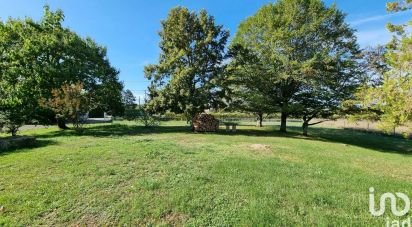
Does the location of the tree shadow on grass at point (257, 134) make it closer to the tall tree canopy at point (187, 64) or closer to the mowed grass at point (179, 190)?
the tall tree canopy at point (187, 64)

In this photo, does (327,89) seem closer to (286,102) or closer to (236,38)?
(286,102)

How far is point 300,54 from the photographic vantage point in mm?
19797

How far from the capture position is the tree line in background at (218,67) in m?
16.5

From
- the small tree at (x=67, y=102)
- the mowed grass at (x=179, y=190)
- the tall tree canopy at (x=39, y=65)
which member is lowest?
the mowed grass at (x=179, y=190)

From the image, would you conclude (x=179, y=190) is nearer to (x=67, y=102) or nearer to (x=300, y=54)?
(x=67, y=102)

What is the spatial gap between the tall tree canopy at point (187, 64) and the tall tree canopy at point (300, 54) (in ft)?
8.12

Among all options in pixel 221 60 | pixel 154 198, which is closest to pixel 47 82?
pixel 221 60

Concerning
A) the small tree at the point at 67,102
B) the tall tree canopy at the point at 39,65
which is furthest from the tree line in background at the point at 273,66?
the small tree at the point at 67,102

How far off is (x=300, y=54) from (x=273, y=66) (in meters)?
2.09

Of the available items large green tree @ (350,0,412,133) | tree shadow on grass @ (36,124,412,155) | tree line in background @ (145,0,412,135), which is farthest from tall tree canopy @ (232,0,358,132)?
large green tree @ (350,0,412,133)

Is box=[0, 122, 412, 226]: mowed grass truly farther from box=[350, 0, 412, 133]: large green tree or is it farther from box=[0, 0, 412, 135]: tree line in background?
box=[0, 0, 412, 135]: tree line in background

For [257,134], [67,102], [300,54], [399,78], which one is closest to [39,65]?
[67,102]

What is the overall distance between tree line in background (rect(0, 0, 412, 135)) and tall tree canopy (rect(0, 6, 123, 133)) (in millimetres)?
59

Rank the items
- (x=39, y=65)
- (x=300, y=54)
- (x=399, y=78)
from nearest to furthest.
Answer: (x=399, y=78) < (x=39, y=65) < (x=300, y=54)
